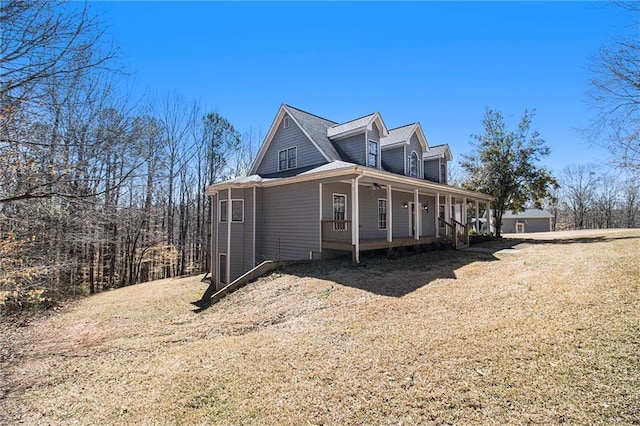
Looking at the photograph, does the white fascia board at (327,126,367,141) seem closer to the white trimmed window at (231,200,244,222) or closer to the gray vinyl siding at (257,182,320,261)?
the gray vinyl siding at (257,182,320,261)

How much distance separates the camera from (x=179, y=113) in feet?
83.1

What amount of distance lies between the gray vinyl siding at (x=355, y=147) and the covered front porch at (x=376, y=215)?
4.75ft

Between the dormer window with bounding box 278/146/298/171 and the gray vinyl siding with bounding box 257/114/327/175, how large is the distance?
0.17m

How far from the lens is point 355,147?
48.5 ft

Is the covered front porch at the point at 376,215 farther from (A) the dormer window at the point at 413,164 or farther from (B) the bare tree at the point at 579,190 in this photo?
(B) the bare tree at the point at 579,190

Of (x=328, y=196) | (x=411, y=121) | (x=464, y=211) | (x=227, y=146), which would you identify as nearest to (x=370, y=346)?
(x=328, y=196)

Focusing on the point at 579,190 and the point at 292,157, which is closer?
the point at 292,157

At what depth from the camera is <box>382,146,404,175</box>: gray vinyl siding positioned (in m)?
16.2

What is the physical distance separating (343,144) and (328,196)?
3955 millimetres

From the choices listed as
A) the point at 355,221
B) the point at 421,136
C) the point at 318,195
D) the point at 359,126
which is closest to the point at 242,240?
the point at 318,195

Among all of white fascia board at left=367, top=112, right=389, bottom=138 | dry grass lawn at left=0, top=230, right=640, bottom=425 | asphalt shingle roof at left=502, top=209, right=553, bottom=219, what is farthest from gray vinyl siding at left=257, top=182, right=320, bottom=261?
asphalt shingle roof at left=502, top=209, right=553, bottom=219

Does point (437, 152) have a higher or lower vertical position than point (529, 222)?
higher

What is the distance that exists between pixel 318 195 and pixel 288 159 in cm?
418

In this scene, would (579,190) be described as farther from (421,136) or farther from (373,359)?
(373,359)
